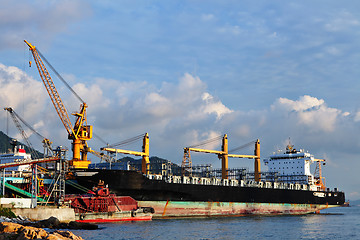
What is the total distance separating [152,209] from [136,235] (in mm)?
16197

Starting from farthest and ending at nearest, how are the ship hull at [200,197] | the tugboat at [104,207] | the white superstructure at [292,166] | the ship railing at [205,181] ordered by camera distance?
the white superstructure at [292,166] < the ship railing at [205,181] < the ship hull at [200,197] < the tugboat at [104,207]

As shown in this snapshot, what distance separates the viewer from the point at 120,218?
1951 inches

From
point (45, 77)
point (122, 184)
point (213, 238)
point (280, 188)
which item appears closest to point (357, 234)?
point (213, 238)

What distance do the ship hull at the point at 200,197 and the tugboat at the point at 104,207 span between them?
6.84 ft

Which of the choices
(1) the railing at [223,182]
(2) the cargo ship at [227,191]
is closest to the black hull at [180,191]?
(2) the cargo ship at [227,191]

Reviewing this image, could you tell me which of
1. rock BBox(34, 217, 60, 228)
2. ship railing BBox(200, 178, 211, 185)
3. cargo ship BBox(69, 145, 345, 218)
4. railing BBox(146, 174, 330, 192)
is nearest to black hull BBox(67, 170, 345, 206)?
cargo ship BBox(69, 145, 345, 218)

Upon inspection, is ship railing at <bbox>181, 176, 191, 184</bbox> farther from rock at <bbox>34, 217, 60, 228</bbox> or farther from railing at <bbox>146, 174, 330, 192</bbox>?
rock at <bbox>34, 217, 60, 228</bbox>

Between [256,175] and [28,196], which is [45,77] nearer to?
[28,196]

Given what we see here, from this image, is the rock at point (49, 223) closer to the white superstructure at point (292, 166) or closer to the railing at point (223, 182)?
the railing at point (223, 182)

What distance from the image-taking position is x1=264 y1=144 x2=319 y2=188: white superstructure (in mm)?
92188

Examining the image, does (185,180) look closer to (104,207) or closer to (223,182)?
(223,182)

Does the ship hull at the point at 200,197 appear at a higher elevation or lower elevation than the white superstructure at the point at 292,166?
lower

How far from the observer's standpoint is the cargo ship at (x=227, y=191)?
54156 millimetres

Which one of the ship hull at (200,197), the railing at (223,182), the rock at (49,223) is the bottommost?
the rock at (49,223)
